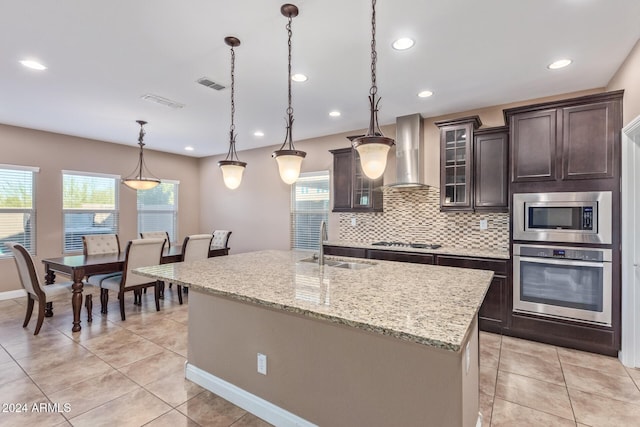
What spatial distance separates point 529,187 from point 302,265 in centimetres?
251

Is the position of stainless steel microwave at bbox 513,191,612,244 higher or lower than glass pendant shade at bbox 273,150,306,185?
lower

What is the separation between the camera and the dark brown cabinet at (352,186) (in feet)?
15.3

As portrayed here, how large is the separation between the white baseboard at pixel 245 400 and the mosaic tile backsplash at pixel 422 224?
314 centimetres

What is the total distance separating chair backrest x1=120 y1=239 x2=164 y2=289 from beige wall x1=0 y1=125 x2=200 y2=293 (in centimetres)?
240

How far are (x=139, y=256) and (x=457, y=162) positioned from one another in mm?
A: 4173

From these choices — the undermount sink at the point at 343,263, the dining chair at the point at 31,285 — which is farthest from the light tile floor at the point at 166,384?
the undermount sink at the point at 343,263

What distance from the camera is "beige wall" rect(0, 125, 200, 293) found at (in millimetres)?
4848

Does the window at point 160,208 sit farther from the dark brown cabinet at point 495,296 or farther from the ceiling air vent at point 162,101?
the dark brown cabinet at point 495,296

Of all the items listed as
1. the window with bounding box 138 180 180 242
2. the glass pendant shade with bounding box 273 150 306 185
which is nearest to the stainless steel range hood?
the glass pendant shade with bounding box 273 150 306 185

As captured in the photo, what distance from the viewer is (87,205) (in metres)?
5.66

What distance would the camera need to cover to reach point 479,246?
4.06 m

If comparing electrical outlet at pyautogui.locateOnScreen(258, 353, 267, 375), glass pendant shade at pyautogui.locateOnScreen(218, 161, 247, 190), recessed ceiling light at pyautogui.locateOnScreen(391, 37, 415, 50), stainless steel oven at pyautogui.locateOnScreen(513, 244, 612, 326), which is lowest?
electrical outlet at pyautogui.locateOnScreen(258, 353, 267, 375)

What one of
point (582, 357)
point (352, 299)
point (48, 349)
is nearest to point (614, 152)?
point (582, 357)

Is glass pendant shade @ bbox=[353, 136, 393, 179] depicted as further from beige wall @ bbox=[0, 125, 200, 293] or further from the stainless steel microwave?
beige wall @ bbox=[0, 125, 200, 293]
